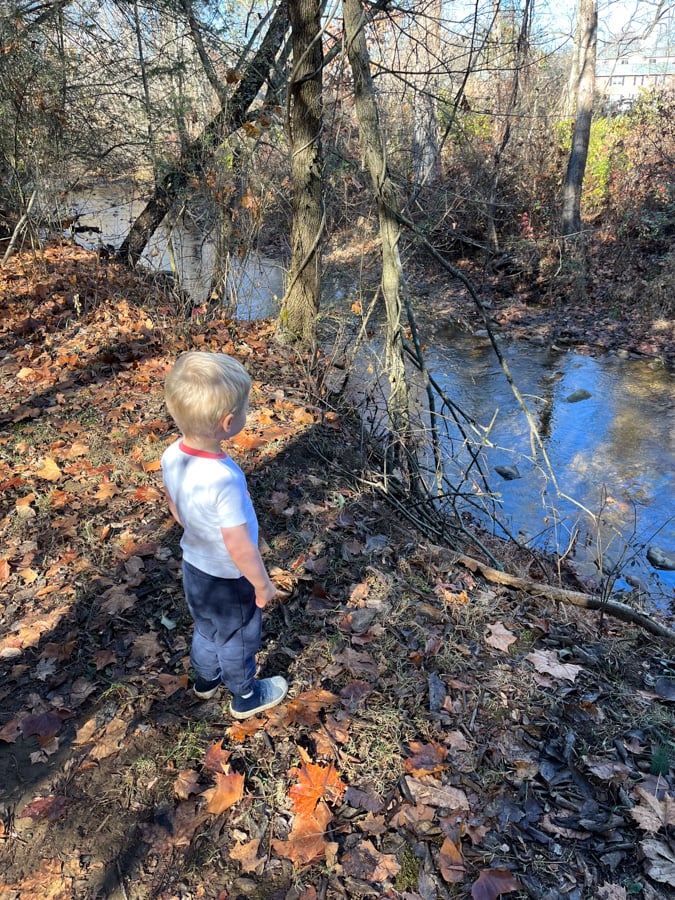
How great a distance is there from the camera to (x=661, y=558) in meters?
5.43

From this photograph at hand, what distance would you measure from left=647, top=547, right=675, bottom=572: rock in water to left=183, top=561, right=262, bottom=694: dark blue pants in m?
4.49

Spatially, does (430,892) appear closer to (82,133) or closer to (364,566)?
(364,566)

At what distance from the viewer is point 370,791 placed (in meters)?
2.32

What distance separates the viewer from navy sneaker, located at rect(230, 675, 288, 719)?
2551 millimetres

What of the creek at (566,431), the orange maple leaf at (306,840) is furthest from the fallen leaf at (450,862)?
the creek at (566,431)

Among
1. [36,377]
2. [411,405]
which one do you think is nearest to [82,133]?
[36,377]

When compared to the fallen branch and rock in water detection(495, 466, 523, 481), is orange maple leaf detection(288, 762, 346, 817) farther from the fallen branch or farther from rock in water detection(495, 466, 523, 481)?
rock in water detection(495, 466, 523, 481)

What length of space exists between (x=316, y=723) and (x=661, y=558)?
4.29 m

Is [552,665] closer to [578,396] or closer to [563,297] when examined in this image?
[578,396]

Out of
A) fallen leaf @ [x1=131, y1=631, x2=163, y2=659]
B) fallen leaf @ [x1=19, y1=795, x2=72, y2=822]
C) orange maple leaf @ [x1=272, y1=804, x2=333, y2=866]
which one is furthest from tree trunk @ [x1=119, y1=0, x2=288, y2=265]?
orange maple leaf @ [x1=272, y1=804, x2=333, y2=866]

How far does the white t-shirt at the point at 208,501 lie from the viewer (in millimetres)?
2016

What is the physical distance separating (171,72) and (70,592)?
769cm

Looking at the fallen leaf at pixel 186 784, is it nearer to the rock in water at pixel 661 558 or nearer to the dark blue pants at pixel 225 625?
the dark blue pants at pixel 225 625

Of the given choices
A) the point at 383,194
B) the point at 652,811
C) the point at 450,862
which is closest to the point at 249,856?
the point at 450,862
